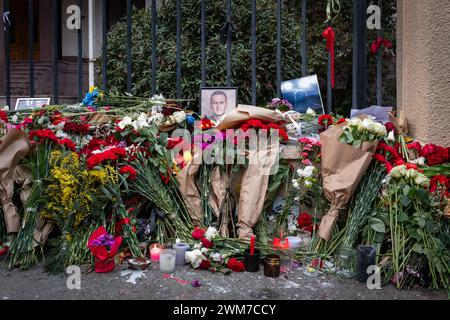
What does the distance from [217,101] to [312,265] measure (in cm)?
172

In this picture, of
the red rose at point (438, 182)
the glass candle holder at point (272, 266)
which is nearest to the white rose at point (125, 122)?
the glass candle holder at point (272, 266)

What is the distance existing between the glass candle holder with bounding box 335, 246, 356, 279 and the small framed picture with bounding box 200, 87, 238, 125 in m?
1.67

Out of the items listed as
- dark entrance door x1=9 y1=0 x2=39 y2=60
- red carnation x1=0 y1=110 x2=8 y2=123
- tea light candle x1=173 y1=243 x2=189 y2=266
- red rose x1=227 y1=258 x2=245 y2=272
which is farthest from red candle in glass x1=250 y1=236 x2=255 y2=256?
dark entrance door x1=9 y1=0 x2=39 y2=60

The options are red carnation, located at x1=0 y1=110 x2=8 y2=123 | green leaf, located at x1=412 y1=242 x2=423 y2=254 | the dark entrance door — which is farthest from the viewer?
the dark entrance door

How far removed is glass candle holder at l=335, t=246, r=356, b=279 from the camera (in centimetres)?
311

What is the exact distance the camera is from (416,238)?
9.70 ft

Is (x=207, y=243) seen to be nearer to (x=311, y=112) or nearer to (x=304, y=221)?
(x=304, y=221)

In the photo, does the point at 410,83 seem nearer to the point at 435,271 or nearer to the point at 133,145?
the point at 435,271

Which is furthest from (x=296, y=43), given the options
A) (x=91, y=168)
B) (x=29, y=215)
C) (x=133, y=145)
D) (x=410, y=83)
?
(x=29, y=215)

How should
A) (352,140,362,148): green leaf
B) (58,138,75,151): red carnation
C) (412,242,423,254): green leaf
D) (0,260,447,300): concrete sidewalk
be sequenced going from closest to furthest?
1. (0,260,447,300): concrete sidewalk
2. (412,242,423,254): green leaf
3. (352,140,362,148): green leaf
4. (58,138,75,151): red carnation

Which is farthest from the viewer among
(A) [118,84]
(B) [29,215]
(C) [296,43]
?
(A) [118,84]

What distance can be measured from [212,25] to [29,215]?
3.39 metres

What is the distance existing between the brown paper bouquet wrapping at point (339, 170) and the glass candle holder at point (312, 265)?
0.50 feet

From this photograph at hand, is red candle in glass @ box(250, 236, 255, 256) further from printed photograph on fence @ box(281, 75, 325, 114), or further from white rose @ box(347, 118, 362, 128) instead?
printed photograph on fence @ box(281, 75, 325, 114)
